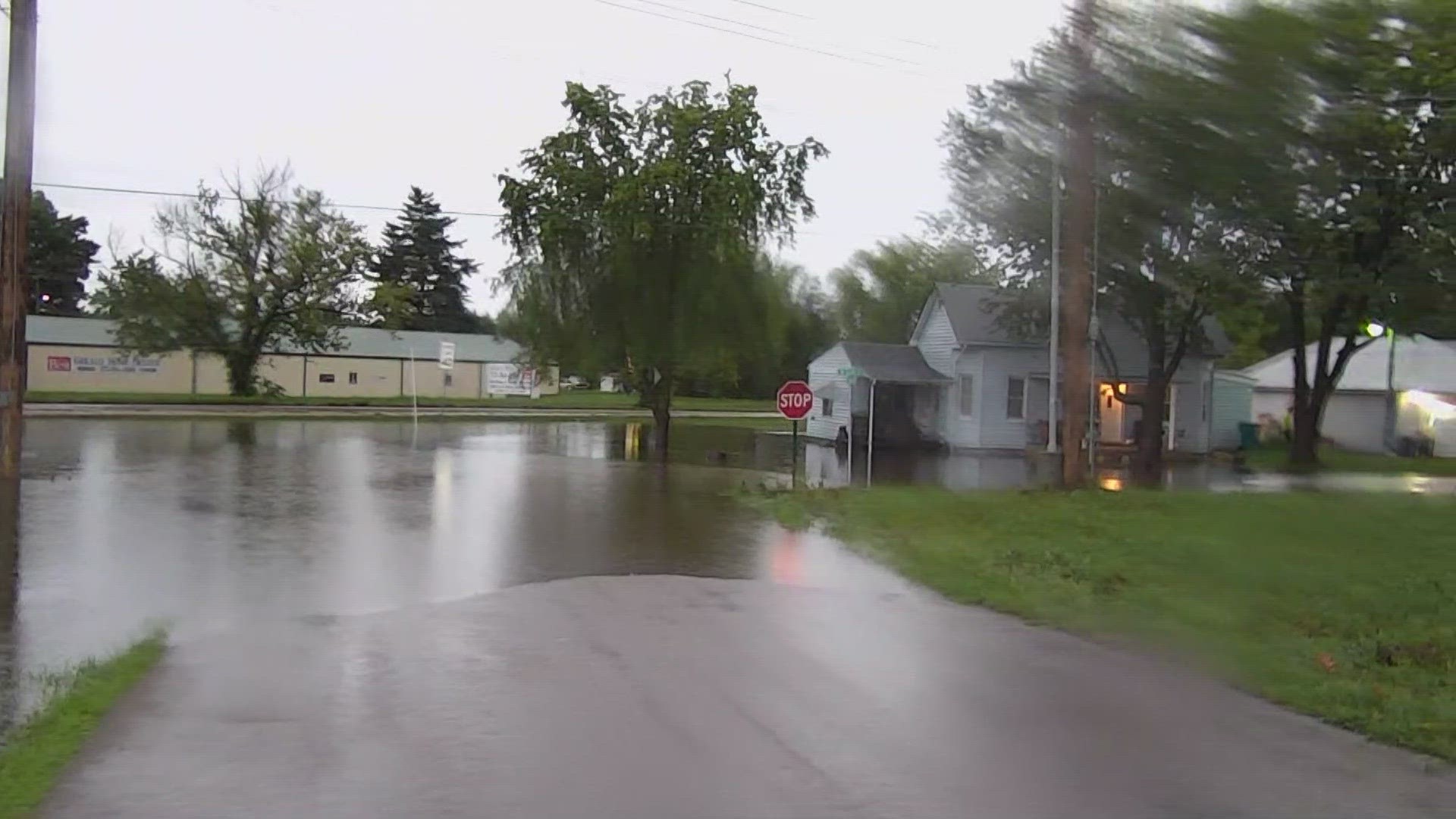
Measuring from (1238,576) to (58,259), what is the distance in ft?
269

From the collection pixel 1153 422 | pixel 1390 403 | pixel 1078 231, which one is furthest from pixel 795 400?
pixel 1390 403

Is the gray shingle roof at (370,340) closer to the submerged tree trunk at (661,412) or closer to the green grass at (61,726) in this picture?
the submerged tree trunk at (661,412)

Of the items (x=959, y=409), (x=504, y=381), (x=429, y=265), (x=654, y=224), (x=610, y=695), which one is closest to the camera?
(x=610, y=695)

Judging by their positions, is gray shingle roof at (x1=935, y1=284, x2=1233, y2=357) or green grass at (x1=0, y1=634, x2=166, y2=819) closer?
green grass at (x1=0, y1=634, x2=166, y2=819)

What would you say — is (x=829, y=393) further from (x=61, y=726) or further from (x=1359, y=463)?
(x=61, y=726)

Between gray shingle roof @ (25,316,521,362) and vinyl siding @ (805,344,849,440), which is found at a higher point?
gray shingle roof @ (25,316,521,362)

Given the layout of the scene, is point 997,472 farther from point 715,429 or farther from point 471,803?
point 471,803

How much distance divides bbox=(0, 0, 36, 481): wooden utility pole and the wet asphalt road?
3869 mm

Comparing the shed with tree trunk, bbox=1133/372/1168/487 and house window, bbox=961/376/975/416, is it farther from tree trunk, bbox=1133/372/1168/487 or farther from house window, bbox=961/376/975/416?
house window, bbox=961/376/975/416

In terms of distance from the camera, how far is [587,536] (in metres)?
14.1

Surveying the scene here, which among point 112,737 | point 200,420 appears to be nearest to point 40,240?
point 200,420

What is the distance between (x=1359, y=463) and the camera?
32.9 m

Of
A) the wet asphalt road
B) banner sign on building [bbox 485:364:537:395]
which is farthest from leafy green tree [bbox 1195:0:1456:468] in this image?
banner sign on building [bbox 485:364:537:395]

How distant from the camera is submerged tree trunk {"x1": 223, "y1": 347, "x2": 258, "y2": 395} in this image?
171ft
